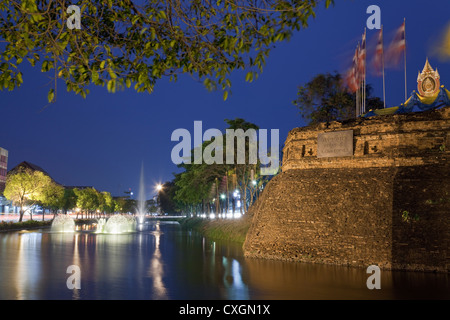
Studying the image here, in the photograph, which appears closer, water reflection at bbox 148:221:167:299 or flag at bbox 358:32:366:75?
water reflection at bbox 148:221:167:299

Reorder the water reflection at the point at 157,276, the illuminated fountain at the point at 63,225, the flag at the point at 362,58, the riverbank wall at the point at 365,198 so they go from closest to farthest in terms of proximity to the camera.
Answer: the water reflection at the point at 157,276, the riverbank wall at the point at 365,198, the flag at the point at 362,58, the illuminated fountain at the point at 63,225

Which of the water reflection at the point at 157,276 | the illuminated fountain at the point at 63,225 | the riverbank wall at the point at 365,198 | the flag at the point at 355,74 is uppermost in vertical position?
the flag at the point at 355,74

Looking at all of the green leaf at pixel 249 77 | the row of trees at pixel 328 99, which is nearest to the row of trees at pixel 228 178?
the row of trees at pixel 328 99

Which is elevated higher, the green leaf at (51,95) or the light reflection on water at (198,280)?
the green leaf at (51,95)

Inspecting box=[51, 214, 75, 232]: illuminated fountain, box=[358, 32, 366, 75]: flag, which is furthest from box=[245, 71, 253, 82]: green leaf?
box=[51, 214, 75, 232]: illuminated fountain

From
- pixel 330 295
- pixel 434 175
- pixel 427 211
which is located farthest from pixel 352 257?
pixel 330 295

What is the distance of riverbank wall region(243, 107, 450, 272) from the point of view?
16375 mm

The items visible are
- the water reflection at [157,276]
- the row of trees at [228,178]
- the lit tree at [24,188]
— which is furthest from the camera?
the lit tree at [24,188]

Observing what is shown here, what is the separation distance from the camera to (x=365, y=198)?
18.5 m

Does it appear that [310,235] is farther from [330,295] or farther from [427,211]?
[330,295]

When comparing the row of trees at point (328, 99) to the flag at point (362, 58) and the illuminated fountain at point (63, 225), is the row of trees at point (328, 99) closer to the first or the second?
the flag at point (362, 58)

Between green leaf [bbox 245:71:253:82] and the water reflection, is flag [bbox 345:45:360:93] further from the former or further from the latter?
green leaf [bbox 245:71:253:82]

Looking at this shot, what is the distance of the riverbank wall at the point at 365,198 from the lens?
16.4 meters

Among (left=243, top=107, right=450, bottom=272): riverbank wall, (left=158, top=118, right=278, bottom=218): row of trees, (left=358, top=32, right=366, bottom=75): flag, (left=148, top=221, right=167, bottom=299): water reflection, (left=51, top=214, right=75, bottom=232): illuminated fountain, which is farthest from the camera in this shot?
(left=51, top=214, right=75, bottom=232): illuminated fountain
